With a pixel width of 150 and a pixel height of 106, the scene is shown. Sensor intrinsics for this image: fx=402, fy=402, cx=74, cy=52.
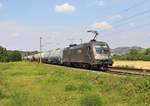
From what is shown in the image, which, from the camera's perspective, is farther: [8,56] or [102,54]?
[8,56]

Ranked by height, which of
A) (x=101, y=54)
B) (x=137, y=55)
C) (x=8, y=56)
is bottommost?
(x=101, y=54)

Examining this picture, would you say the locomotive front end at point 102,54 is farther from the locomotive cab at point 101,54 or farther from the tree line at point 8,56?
the tree line at point 8,56

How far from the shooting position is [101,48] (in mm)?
42375

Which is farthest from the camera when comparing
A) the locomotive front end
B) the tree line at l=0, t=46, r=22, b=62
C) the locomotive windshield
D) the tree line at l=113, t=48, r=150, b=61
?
the tree line at l=0, t=46, r=22, b=62

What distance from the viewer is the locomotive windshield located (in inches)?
1646

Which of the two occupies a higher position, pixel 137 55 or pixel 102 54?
pixel 137 55

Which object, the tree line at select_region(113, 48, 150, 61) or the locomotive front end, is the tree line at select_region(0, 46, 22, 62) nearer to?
the tree line at select_region(113, 48, 150, 61)

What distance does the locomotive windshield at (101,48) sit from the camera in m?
41.8

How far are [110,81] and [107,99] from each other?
6.69 m

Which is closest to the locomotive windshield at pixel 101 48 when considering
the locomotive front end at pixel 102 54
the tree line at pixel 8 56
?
the locomotive front end at pixel 102 54

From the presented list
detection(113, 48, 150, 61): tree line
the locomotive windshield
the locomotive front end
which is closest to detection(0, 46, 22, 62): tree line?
detection(113, 48, 150, 61): tree line

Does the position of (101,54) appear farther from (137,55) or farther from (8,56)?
(8,56)

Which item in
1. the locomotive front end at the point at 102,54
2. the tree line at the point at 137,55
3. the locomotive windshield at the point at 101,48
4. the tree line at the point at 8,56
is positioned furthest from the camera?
the tree line at the point at 8,56

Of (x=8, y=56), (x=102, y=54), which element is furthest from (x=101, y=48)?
(x=8, y=56)
